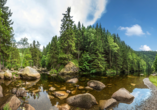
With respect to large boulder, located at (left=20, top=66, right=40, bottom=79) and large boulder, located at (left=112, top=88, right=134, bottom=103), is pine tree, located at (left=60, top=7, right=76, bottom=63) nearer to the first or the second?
large boulder, located at (left=20, top=66, right=40, bottom=79)

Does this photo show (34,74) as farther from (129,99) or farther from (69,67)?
(129,99)

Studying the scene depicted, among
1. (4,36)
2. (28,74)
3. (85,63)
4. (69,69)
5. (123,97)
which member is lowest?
(123,97)

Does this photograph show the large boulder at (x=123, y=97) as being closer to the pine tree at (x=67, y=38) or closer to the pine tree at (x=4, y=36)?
the pine tree at (x=67, y=38)

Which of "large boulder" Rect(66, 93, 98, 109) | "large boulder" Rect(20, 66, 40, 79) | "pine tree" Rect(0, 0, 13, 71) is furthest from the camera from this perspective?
"pine tree" Rect(0, 0, 13, 71)

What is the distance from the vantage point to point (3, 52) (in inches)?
800

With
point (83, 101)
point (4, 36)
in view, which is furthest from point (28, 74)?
point (83, 101)

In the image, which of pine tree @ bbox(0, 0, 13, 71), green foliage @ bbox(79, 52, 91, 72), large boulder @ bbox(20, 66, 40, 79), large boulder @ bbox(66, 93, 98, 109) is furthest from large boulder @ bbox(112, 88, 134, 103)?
pine tree @ bbox(0, 0, 13, 71)

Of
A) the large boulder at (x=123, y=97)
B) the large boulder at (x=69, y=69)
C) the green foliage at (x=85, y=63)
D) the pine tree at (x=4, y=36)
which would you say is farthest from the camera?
the green foliage at (x=85, y=63)

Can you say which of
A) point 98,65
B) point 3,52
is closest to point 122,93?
point 98,65

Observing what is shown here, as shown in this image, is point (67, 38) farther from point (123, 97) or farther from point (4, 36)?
point (123, 97)

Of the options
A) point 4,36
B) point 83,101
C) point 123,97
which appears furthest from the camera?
point 4,36

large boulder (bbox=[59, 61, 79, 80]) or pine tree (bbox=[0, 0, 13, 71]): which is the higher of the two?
pine tree (bbox=[0, 0, 13, 71])

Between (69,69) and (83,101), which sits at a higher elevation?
(69,69)

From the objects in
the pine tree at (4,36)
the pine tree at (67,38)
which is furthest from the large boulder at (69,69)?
the pine tree at (4,36)
